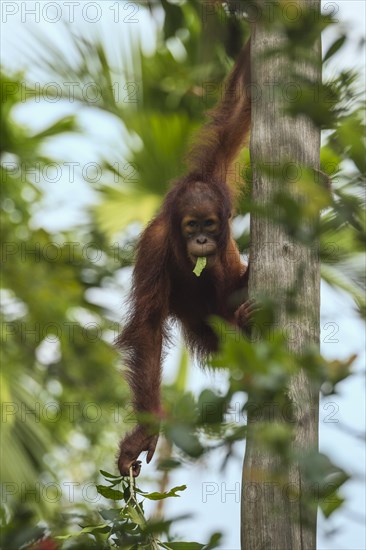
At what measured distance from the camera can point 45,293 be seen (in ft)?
29.5

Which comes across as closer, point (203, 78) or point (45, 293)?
point (203, 78)

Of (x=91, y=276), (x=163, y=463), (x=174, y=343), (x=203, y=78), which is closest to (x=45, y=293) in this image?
(x=91, y=276)

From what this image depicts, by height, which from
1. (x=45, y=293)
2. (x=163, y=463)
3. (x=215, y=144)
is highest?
(x=45, y=293)

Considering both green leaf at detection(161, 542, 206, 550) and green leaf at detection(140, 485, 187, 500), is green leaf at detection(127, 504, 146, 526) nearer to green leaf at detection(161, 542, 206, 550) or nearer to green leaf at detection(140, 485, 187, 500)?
green leaf at detection(140, 485, 187, 500)

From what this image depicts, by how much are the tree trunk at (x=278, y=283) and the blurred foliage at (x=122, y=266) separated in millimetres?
103

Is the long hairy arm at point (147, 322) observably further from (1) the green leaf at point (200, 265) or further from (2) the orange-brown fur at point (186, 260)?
(1) the green leaf at point (200, 265)

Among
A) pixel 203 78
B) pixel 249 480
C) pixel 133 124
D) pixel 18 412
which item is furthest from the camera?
pixel 18 412

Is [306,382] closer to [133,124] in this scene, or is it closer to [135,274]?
[135,274]

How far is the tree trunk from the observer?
9.29ft

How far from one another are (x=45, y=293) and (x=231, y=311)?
4.60 m

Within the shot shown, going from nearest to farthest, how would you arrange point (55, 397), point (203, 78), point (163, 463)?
point (163, 463), point (203, 78), point (55, 397)

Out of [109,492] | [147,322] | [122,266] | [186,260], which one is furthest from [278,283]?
[122,266]

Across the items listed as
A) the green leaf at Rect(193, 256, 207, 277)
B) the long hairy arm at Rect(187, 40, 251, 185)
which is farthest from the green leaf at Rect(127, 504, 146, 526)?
the long hairy arm at Rect(187, 40, 251, 185)

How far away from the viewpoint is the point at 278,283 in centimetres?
311
